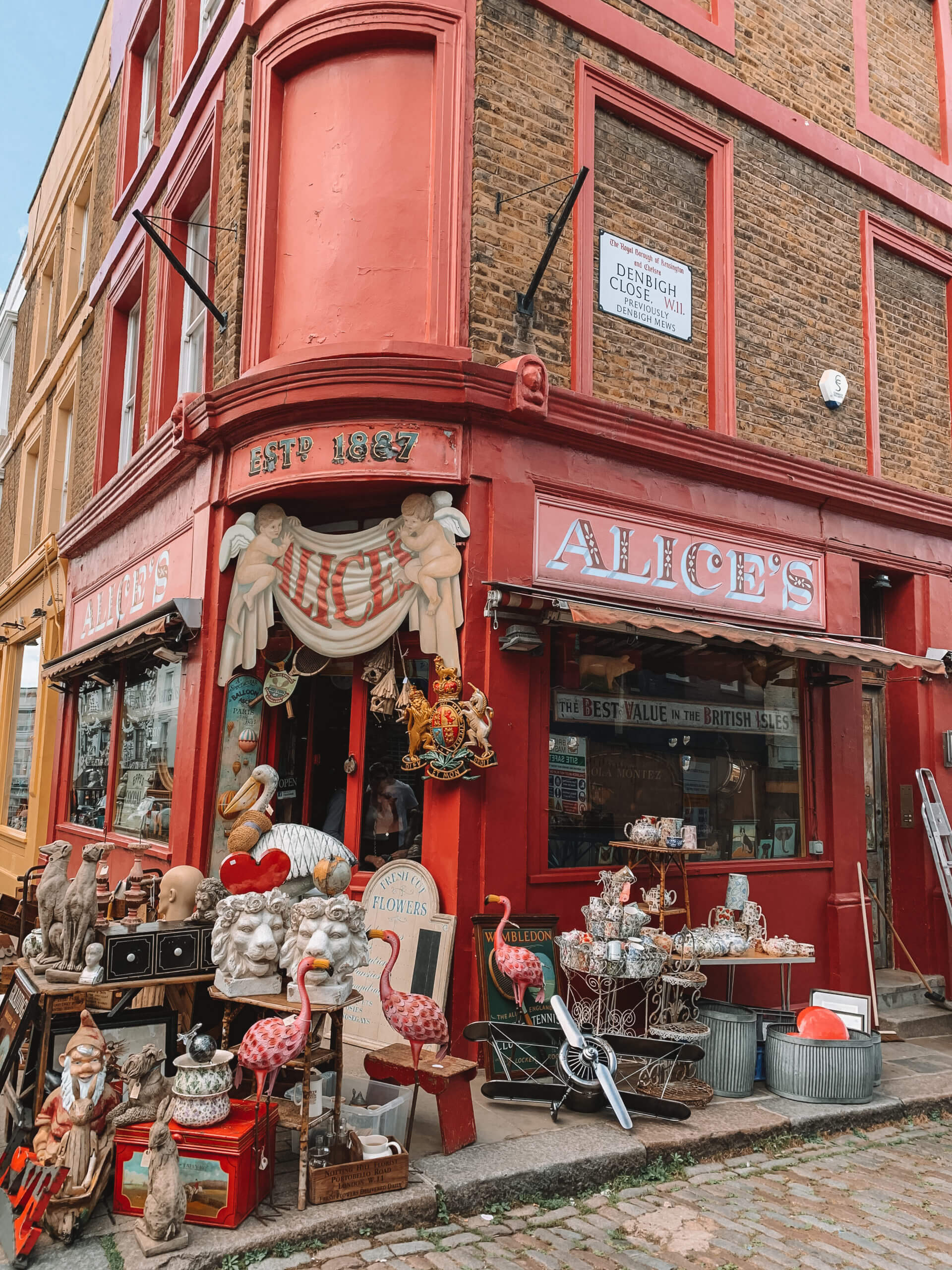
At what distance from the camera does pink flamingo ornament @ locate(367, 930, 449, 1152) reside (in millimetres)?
4867

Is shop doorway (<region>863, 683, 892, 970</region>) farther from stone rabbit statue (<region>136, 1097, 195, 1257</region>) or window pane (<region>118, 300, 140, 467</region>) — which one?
window pane (<region>118, 300, 140, 467</region>)

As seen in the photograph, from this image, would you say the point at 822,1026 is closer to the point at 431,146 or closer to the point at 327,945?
the point at 327,945

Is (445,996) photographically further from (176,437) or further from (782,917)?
(176,437)

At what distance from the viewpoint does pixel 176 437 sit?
8.01 metres

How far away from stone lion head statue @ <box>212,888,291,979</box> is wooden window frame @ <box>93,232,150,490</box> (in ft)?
25.2

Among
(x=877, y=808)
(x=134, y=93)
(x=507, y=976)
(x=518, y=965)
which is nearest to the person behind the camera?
(x=518, y=965)

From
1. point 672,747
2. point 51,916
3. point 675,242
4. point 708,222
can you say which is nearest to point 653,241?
point 675,242

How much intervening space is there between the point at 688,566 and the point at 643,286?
2.40m

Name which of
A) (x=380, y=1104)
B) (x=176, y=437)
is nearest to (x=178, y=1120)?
(x=380, y=1104)

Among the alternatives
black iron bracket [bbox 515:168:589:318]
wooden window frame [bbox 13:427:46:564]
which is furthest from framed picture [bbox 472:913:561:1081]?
wooden window frame [bbox 13:427:46:564]

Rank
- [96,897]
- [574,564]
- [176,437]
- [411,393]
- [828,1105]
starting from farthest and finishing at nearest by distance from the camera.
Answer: [176,437]
[574,564]
[411,393]
[828,1105]
[96,897]

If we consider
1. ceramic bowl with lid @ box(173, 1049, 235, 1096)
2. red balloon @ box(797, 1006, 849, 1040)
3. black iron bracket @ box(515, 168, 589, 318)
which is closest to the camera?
ceramic bowl with lid @ box(173, 1049, 235, 1096)

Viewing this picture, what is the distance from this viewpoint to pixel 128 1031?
17.3ft

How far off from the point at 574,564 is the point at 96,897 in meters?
3.99
